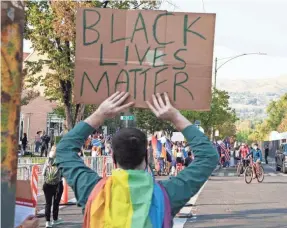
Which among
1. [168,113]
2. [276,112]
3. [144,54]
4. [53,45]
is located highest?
[276,112]

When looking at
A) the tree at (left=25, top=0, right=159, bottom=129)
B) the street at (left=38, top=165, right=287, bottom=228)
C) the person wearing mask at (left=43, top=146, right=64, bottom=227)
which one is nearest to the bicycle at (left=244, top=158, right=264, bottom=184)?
the street at (left=38, top=165, right=287, bottom=228)

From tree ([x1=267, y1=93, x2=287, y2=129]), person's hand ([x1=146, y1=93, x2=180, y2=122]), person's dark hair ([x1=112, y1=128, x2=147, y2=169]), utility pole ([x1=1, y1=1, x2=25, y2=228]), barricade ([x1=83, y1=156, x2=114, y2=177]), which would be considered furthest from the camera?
tree ([x1=267, y1=93, x2=287, y2=129])

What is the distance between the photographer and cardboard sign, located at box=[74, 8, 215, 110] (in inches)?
153

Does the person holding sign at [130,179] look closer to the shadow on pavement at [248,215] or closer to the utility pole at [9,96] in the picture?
the utility pole at [9,96]

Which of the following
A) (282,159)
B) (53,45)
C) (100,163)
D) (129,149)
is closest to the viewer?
(129,149)

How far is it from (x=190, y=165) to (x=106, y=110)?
0.54 m

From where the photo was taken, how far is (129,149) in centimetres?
336

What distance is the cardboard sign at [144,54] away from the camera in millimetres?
3895

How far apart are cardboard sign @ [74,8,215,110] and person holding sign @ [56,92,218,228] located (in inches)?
4.9

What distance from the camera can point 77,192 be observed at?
3.50m

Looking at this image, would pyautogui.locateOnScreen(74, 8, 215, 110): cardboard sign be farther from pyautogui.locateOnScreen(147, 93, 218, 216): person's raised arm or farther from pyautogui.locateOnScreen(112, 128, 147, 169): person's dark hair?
pyautogui.locateOnScreen(112, 128, 147, 169): person's dark hair

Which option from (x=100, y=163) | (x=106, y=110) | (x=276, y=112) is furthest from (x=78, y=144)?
(x=276, y=112)

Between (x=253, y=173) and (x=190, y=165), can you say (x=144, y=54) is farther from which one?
(x=253, y=173)

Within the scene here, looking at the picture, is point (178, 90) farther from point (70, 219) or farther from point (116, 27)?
point (70, 219)
